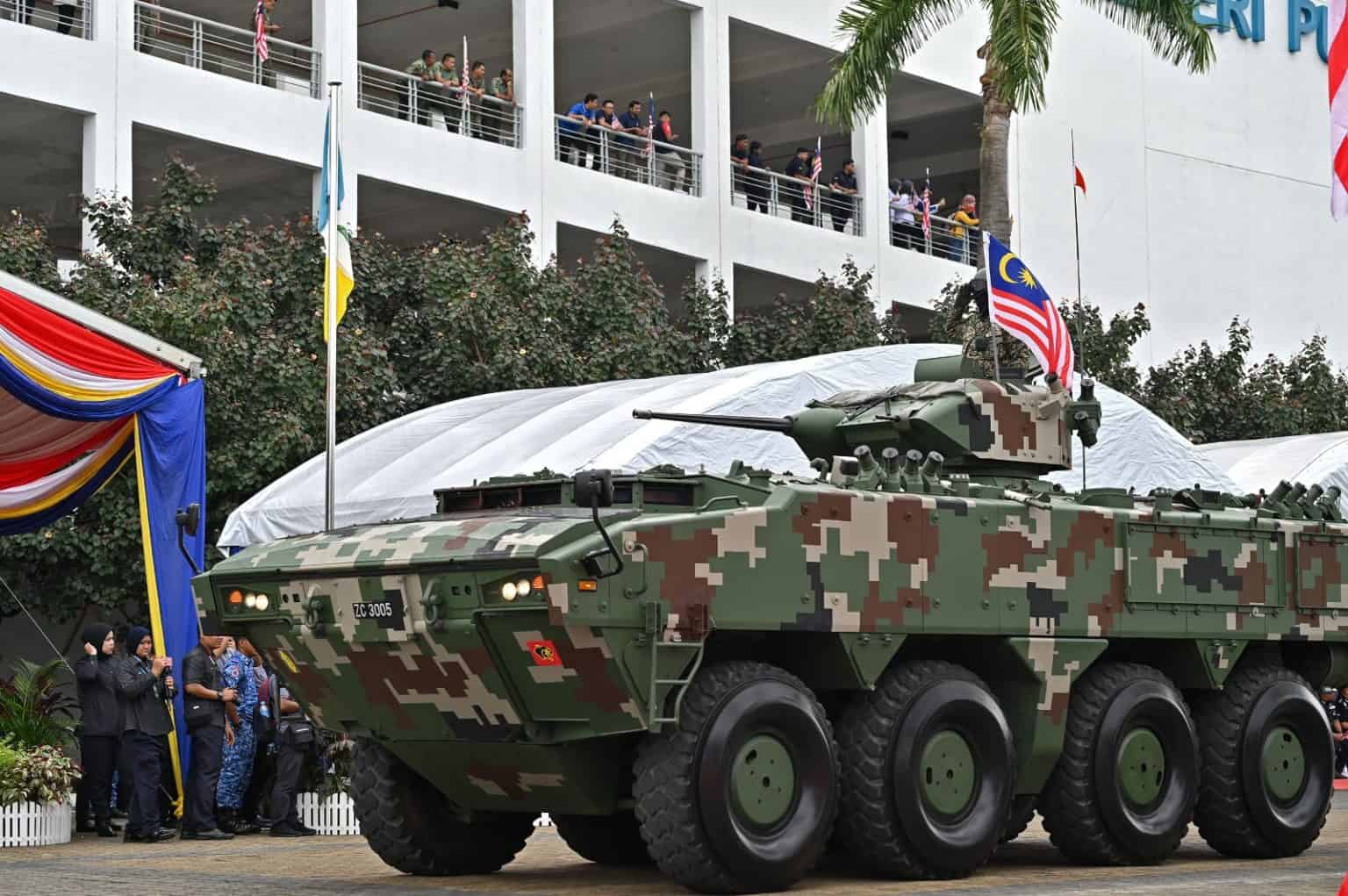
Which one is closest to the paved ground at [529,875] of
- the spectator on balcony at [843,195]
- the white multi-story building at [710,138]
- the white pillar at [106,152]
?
the white pillar at [106,152]

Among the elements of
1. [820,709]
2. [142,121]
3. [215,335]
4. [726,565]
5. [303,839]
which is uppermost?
[142,121]

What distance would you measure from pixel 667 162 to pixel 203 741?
1799 cm

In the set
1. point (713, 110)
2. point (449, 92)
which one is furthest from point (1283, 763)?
point (713, 110)

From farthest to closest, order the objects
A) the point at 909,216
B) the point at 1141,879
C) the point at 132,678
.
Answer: the point at 909,216, the point at 132,678, the point at 1141,879

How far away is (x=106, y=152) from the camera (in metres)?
26.1

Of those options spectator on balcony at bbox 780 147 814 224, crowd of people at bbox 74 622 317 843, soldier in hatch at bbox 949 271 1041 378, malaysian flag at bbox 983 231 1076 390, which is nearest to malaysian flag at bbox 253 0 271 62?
soldier in hatch at bbox 949 271 1041 378

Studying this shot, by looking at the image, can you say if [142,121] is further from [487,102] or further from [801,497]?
[801,497]

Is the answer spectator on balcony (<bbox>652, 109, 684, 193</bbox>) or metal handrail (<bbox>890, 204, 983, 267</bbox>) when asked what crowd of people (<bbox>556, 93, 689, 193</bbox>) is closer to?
spectator on balcony (<bbox>652, 109, 684, 193</bbox>)

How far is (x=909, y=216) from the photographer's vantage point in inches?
1412

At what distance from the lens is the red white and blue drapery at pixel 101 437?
1620cm

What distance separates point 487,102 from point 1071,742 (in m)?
20.4

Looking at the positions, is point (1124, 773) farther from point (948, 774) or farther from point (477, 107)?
point (477, 107)

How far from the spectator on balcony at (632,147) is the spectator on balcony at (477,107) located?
2.02m

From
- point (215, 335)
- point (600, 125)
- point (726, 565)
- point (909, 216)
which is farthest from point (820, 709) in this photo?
point (909, 216)
